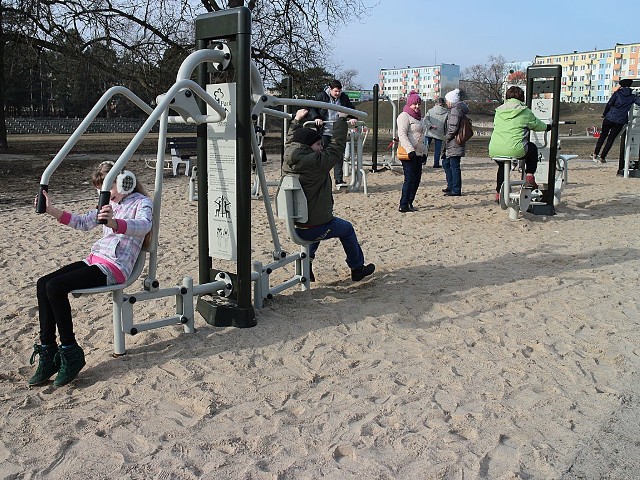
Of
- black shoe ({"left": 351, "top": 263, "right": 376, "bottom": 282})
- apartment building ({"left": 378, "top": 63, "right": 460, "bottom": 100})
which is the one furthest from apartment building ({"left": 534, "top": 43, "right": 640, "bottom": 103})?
black shoe ({"left": 351, "top": 263, "right": 376, "bottom": 282})

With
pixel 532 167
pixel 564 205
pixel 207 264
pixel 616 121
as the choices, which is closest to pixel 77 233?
pixel 207 264

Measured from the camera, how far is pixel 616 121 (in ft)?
47.0

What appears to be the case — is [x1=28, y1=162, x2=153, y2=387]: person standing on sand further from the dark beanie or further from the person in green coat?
the person in green coat

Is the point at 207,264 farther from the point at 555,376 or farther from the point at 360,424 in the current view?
the point at 555,376

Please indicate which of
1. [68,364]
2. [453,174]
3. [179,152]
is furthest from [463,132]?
[68,364]

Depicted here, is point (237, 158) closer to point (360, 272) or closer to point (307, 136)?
point (307, 136)

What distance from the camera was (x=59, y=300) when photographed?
3.90 metres

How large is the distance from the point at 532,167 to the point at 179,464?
7.06 m

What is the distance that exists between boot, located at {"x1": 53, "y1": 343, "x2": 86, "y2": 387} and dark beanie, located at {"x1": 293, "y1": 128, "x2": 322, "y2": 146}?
7.61 ft

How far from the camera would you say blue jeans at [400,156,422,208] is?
9.60m

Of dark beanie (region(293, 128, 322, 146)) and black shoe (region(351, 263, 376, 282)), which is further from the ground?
dark beanie (region(293, 128, 322, 146))

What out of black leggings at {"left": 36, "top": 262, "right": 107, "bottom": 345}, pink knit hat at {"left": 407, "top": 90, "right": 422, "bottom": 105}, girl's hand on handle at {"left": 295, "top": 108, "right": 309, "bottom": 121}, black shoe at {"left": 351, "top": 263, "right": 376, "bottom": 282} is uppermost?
pink knit hat at {"left": 407, "top": 90, "right": 422, "bottom": 105}

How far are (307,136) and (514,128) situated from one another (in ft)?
13.5

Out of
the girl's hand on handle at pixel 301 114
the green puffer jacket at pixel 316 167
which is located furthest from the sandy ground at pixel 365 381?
the girl's hand on handle at pixel 301 114
